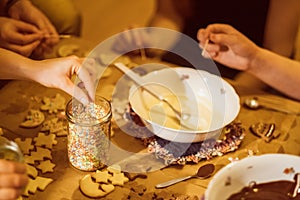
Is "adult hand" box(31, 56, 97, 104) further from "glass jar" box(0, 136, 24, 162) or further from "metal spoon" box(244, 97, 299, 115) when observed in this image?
"metal spoon" box(244, 97, 299, 115)

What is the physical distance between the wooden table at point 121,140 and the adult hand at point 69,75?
13cm

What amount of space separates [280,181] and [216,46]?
A: 458 millimetres

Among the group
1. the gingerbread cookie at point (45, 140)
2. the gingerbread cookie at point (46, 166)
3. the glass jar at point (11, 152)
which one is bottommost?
the gingerbread cookie at point (46, 166)

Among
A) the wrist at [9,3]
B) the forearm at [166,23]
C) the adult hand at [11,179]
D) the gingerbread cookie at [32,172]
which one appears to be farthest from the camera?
the forearm at [166,23]

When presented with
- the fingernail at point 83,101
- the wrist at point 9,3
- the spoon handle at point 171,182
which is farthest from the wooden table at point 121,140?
the wrist at point 9,3

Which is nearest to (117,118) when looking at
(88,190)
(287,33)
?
(88,190)

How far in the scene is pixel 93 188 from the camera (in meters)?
0.99

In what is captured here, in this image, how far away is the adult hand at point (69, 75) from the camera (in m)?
1.02

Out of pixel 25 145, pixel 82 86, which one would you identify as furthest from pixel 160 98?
pixel 25 145

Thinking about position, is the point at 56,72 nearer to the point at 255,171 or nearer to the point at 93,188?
the point at 93,188

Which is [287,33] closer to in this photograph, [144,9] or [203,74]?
[203,74]

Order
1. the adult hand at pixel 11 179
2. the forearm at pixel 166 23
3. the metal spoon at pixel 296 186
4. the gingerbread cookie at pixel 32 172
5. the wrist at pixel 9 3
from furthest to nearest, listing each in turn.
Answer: the forearm at pixel 166 23
the wrist at pixel 9 3
the gingerbread cookie at pixel 32 172
the metal spoon at pixel 296 186
the adult hand at pixel 11 179

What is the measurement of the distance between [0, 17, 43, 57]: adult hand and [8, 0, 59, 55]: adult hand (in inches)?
1.3

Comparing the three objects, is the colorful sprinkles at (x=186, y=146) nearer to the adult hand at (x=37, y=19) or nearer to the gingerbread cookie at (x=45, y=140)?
the gingerbread cookie at (x=45, y=140)
